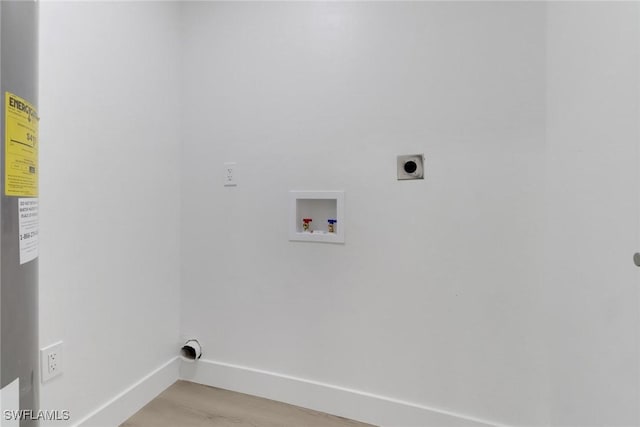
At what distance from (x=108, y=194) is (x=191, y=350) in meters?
0.88

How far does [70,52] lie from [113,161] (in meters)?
0.40

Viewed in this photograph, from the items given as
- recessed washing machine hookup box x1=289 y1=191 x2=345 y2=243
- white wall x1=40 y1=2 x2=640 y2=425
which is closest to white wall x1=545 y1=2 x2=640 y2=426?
white wall x1=40 y1=2 x2=640 y2=425

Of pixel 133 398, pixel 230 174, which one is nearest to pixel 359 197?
pixel 230 174

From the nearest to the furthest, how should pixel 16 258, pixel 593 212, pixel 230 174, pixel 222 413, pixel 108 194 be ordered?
pixel 16 258 < pixel 593 212 < pixel 108 194 < pixel 222 413 < pixel 230 174

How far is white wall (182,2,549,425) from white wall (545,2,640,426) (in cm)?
6

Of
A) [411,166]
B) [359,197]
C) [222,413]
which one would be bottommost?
[222,413]

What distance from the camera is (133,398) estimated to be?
1297 mm

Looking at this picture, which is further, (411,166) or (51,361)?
(411,166)

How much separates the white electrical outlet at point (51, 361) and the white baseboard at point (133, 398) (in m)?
0.24

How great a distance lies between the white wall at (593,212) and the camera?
2.52ft

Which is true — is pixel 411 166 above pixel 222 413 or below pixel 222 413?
→ above

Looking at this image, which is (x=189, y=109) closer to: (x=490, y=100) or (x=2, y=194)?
(x=2, y=194)

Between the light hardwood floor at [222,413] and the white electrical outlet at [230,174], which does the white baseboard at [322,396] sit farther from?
the white electrical outlet at [230,174]

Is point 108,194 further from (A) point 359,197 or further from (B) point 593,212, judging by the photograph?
(B) point 593,212
